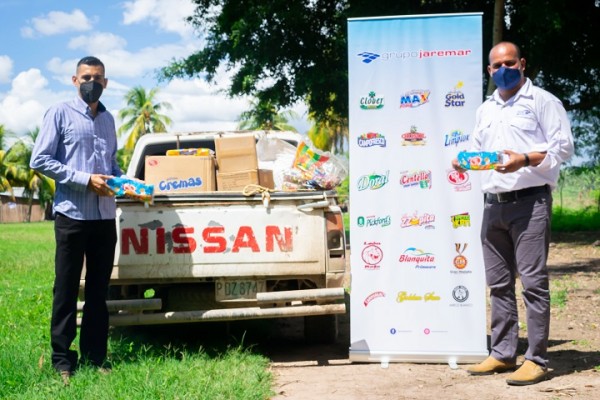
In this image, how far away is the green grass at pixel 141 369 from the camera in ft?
16.0

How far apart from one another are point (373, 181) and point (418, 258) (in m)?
0.74

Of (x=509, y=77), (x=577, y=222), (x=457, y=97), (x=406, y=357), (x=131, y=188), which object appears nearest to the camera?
(x=509, y=77)

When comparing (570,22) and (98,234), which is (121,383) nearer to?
(98,234)

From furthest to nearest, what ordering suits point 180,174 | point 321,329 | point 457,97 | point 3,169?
point 3,169, point 321,329, point 180,174, point 457,97

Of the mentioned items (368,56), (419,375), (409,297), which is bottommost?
(419,375)

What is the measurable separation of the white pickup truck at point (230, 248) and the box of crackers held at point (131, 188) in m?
0.37

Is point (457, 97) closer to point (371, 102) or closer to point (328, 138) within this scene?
point (371, 102)

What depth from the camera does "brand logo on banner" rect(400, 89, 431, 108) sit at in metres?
6.04

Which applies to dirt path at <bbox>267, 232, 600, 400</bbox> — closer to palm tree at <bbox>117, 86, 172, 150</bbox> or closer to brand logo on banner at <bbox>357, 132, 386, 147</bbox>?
brand logo on banner at <bbox>357, 132, 386, 147</bbox>

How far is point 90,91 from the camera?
561cm

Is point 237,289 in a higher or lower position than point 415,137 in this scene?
lower

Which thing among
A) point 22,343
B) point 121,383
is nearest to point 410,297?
point 121,383

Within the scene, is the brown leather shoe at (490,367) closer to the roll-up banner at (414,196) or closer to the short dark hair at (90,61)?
the roll-up banner at (414,196)

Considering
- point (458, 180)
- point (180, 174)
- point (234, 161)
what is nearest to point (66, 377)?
point (180, 174)
